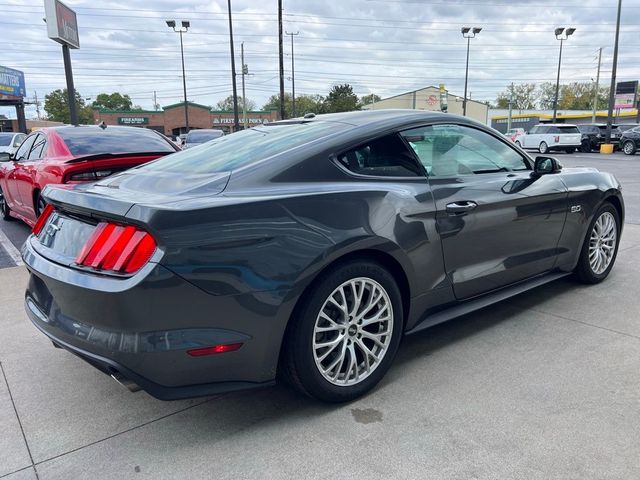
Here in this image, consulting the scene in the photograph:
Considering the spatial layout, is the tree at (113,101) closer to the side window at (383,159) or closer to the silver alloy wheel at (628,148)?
the silver alloy wheel at (628,148)

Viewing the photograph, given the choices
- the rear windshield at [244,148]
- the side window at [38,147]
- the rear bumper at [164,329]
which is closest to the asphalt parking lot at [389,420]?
the rear bumper at [164,329]

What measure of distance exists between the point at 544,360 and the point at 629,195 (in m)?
8.88

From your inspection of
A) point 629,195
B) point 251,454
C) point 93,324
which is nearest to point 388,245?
point 251,454

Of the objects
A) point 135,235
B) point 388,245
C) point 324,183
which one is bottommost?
point 388,245

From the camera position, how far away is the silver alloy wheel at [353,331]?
2566 millimetres

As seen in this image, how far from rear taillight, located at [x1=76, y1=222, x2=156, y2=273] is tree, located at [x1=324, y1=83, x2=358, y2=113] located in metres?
72.6

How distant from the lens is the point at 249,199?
2.33m

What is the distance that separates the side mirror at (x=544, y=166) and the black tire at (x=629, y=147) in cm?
2630

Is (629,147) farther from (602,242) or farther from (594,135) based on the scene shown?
(602,242)

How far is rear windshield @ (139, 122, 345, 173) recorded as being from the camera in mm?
2816

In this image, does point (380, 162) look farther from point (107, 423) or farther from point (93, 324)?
point (107, 423)

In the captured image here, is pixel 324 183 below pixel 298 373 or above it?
above

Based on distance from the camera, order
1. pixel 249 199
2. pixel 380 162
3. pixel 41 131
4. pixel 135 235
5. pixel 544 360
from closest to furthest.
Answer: pixel 135 235 → pixel 249 199 → pixel 380 162 → pixel 544 360 → pixel 41 131

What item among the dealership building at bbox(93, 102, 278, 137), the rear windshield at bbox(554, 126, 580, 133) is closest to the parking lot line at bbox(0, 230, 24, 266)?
the rear windshield at bbox(554, 126, 580, 133)
